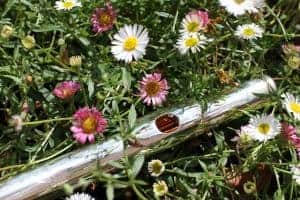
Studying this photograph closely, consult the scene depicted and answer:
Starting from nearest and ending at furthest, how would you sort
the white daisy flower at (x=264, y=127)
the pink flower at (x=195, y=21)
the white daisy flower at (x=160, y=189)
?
1. the white daisy flower at (x=160, y=189)
2. the white daisy flower at (x=264, y=127)
3. the pink flower at (x=195, y=21)

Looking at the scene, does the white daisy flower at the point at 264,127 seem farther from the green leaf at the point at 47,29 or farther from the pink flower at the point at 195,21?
the green leaf at the point at 47,29

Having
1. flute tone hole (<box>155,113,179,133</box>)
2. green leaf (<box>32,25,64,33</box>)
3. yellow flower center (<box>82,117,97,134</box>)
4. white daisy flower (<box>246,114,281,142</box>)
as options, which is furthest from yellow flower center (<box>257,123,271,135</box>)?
green leaf (<box>32,25,64,33</box>)

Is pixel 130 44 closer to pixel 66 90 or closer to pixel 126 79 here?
pixel 126 79

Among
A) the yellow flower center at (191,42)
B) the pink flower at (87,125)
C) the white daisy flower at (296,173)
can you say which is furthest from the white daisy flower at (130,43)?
the white daisy flower at (296,173)

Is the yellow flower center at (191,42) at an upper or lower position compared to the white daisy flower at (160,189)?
upper

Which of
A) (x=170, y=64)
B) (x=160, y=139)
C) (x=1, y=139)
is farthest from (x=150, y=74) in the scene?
(x=1, y=139)

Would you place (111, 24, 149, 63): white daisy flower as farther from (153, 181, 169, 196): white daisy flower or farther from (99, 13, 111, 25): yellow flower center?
(153, 181, 169, 196): white daisy flower
